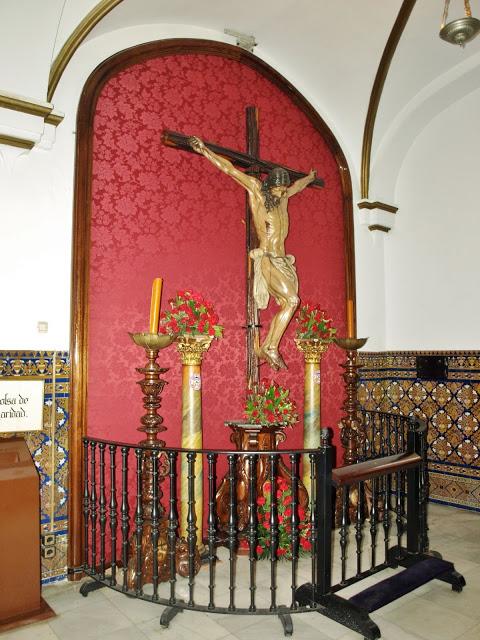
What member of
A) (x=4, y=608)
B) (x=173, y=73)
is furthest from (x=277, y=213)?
(x=4, y=608)

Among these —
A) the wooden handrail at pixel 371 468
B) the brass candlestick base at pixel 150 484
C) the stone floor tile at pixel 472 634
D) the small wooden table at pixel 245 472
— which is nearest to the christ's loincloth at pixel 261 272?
the small wooden table at pixel 245 472

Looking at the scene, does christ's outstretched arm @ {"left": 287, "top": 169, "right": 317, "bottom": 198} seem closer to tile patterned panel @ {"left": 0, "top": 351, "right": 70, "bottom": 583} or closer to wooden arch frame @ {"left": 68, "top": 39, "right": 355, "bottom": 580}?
wooden arch frame @ {"left": 68, "top": 39, "right": 355, "bottom": 580}

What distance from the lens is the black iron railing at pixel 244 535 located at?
263 centimetres

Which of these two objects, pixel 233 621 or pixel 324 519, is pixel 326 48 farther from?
pixel 233 621

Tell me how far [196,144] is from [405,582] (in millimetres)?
3218

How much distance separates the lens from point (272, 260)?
4273mm

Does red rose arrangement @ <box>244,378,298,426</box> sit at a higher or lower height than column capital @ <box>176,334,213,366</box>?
lower

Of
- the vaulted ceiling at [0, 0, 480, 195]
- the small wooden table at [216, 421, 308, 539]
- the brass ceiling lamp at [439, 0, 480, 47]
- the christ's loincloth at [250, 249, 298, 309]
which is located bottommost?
the small wooden table at [216, 421, 308, 539]

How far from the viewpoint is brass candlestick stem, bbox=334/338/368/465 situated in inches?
174

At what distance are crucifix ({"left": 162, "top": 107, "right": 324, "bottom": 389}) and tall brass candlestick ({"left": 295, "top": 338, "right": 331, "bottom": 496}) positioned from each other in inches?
11.2

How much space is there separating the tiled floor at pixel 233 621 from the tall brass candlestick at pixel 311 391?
48.9 inches

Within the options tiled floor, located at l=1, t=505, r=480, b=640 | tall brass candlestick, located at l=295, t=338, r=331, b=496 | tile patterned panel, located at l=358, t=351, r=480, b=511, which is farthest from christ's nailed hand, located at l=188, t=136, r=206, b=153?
tiled floor, located at l=1, t=505, r=480, b=640

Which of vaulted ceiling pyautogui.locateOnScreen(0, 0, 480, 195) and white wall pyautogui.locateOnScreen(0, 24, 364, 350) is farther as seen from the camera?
white wall pyautogui.locateOnScreen(0, 24, 364, 350)

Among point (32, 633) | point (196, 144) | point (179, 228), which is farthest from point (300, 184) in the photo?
point (32, 633)
